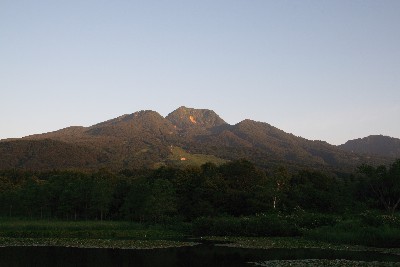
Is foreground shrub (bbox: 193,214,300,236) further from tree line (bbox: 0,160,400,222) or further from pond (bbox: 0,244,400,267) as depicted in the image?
tree line (bbox: 0,160,400,222)

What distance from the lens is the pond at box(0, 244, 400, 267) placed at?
3044cm

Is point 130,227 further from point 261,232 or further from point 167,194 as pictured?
point 261,232

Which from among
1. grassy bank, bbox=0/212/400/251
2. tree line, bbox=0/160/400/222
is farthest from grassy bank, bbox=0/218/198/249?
tree line, bbox=0/160/400/222

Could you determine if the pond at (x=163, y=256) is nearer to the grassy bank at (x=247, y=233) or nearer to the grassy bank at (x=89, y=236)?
the grassy bank at (x=247, y=233)

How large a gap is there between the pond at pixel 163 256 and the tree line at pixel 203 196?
3056 centimetres

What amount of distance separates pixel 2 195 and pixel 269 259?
68290 millimetres

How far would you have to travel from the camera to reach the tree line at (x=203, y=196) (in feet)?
234

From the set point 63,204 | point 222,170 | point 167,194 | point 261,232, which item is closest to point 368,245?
point 261,232

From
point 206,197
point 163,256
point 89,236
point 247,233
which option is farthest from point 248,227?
point 206,197

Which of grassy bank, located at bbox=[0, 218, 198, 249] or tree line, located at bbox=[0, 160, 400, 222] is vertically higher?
tree line, located at bbox=[0, 160, 400, 222]

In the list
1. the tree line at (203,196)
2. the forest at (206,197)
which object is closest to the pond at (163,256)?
the forest at (206,197)

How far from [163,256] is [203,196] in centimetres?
4098

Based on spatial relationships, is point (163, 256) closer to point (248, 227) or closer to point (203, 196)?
point (248, 227)

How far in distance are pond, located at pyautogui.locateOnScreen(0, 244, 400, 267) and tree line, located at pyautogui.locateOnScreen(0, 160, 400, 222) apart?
30562mm
